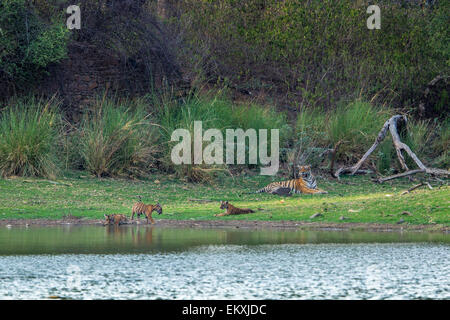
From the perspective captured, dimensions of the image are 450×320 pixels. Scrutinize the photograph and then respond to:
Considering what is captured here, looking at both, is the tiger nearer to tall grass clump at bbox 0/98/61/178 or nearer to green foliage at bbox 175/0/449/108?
tall grass clump at bbox 0/98/61/178

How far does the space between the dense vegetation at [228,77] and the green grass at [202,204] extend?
948 millimetres

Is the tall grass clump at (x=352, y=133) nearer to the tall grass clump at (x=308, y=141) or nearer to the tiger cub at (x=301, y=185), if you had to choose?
the tall grass clump at (x=308, y=141)

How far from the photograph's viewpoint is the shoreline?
43.0 ft

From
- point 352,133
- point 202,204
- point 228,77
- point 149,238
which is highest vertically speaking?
point 228,77

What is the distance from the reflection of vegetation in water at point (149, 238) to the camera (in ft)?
34.4

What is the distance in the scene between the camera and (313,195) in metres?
17.4

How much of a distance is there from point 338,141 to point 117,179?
250 inches

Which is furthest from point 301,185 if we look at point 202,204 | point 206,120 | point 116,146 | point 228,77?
point 228,77

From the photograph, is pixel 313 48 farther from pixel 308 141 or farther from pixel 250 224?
pixel 250 224

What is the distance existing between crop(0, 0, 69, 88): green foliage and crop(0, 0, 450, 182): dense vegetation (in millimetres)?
36

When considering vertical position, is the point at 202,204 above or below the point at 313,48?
below

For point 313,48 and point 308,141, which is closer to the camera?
point 308,141

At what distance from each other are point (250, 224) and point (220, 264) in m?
4.24

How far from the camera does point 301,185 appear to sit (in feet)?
59.1
